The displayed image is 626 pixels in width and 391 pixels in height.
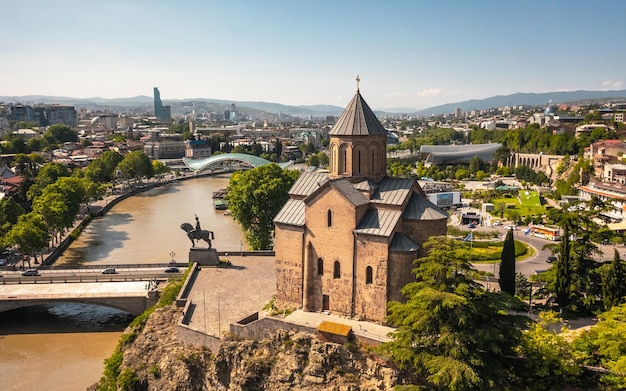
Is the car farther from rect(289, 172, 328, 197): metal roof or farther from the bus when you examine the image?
the bus

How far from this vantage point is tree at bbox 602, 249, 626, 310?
26.3 metres

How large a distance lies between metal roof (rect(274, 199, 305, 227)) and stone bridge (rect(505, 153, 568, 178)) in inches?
3150

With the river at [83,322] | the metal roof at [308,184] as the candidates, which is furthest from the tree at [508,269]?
the river at [83,322]

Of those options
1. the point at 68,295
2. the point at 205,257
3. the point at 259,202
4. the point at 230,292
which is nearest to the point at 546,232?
the point at 259,202

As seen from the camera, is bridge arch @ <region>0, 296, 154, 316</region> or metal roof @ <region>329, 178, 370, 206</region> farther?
bridge arch @ <region>0, 296, 154, 316</region>

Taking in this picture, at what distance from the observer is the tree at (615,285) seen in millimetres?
26297

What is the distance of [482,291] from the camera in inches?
765

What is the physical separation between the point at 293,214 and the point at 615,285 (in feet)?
60.9

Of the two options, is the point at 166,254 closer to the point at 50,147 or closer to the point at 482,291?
the point at 482,291

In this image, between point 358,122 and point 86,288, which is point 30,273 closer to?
point 86,288

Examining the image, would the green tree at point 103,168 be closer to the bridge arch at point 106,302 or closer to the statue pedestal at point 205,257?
the bridge arch at point 106,302

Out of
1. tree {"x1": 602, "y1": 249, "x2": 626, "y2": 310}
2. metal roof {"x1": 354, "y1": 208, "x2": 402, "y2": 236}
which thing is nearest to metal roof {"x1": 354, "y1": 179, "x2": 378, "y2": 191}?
metal roof {"x1": 354, "y1": 208, "x2": 402, "y2": 236}

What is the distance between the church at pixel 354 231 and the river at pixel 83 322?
13.9 meters

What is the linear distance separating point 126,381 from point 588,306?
26.5 m
